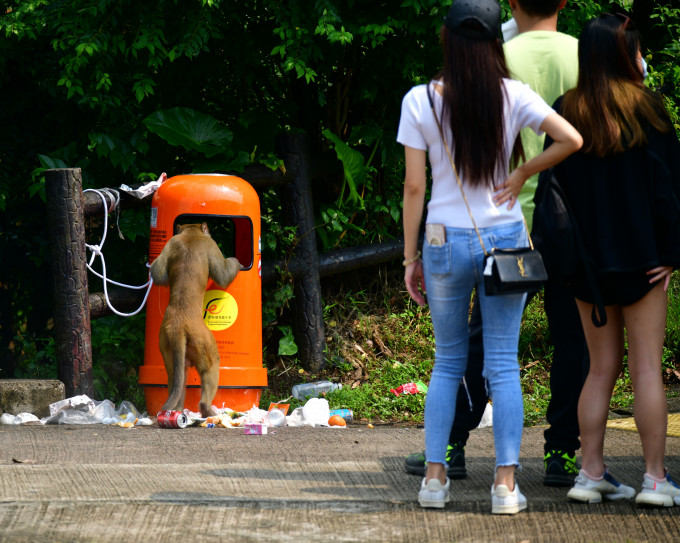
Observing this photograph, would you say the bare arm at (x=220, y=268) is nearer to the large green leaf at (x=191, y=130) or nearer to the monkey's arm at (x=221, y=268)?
the monkey's arm at (x=221, y=268)

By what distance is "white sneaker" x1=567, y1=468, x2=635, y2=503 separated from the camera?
3270 mm

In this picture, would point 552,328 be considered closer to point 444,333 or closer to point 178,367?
point 444,333

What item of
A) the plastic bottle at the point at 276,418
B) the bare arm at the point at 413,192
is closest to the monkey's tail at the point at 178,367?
the plastic bottle at the point at 276,418

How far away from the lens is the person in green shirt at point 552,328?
3.62m

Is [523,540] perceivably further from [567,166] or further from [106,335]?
[106,335]

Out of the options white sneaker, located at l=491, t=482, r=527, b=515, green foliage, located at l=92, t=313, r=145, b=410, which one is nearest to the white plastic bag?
green foliage, located at l=92, t=313, r=145, b=410

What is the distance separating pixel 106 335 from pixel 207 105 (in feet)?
6.87

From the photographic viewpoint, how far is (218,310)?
5891mm

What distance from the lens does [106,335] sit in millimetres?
6797

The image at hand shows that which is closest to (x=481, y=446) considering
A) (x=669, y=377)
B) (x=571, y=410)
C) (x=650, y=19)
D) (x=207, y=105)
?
(x=571, y=410)

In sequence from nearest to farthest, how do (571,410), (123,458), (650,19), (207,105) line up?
(571,410)
(123,458)
(207,105)
(650,19)

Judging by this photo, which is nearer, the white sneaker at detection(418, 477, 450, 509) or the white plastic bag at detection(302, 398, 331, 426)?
the white sneaker at detection(418, 477, 450, 509)

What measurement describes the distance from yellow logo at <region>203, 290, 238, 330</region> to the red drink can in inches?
27.6

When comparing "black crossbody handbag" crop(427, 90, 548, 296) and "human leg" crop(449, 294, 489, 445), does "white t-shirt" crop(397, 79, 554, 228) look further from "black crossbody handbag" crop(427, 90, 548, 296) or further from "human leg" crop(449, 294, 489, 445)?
"human leg" crop(449, 294, 489, 445)
